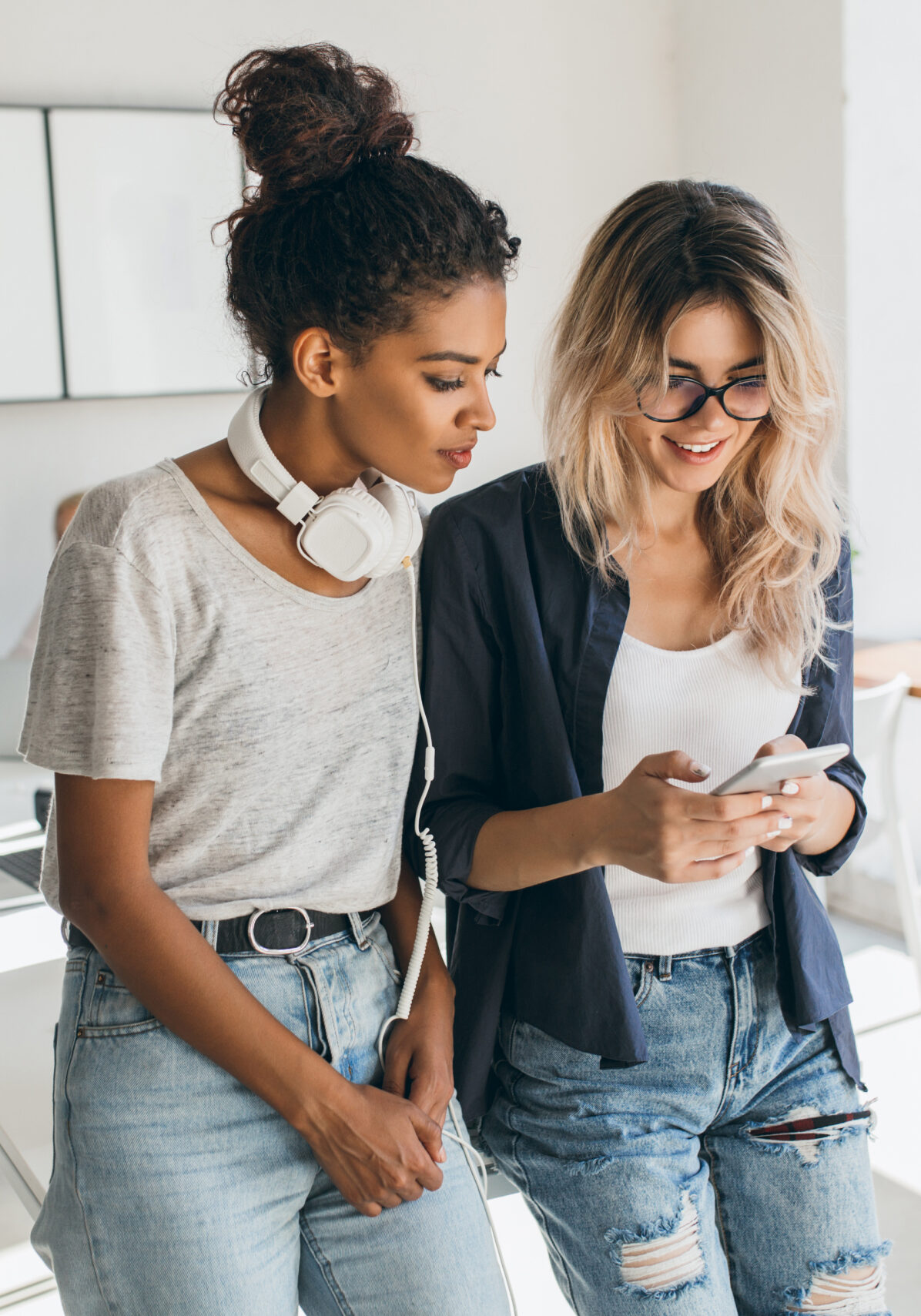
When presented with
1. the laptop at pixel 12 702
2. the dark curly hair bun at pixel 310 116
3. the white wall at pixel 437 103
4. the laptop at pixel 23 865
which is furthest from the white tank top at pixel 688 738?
the white wall at pixel 437 103

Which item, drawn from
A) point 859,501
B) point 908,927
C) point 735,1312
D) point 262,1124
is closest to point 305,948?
point 262,1124

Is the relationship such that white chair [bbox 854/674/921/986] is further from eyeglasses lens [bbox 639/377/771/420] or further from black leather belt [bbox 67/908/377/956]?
black leather belt [bbox 67/908/377/956]

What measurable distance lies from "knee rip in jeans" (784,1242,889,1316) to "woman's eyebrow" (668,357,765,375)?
0.89 meters

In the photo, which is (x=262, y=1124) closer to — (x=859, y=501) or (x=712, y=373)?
(x=712, y=373)

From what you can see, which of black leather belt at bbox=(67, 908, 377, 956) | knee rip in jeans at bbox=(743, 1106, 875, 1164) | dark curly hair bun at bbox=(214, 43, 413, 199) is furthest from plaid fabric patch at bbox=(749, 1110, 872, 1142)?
dark curly hair bun at bbox=(214, 43, 413, 199)

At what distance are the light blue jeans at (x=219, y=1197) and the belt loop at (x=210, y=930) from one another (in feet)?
0.07

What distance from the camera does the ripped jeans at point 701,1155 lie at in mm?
1129

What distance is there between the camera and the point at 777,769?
39.9 inches

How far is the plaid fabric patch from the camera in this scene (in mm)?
1221

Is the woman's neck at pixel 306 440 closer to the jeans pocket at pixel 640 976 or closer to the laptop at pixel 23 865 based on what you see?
the jeans pocket at pixel 640 976

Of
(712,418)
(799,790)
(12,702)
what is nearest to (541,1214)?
(799,790)

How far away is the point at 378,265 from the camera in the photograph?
1.09 metres

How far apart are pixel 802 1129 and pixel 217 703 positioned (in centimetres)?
73

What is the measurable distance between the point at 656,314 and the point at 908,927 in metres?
2.14
